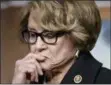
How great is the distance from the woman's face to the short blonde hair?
0.03m

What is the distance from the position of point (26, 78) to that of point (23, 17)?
0.73 ft

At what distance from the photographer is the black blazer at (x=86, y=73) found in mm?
1134

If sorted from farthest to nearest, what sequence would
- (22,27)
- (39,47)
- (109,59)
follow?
(109,59) → (22,27) → (39,47)

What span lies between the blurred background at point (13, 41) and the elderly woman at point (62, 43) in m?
0.90

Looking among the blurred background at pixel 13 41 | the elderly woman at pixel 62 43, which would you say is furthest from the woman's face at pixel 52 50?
the blurred background at pixel 13 41

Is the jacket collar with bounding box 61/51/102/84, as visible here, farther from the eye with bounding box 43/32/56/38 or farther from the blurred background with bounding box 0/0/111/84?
the blurred background with bounding box 0/0/111/84

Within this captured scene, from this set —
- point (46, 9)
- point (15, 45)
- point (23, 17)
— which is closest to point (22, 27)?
point (23, 17)

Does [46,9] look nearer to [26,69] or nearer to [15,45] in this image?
[26,69]

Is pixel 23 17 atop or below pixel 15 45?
atop

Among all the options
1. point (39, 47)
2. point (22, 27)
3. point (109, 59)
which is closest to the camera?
point (39, 47)

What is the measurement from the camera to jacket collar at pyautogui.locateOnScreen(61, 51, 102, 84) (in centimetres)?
114

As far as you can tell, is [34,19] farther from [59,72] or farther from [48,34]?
[59,72]

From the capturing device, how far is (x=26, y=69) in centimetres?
113

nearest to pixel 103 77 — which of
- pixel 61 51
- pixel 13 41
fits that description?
pixel 61 51
